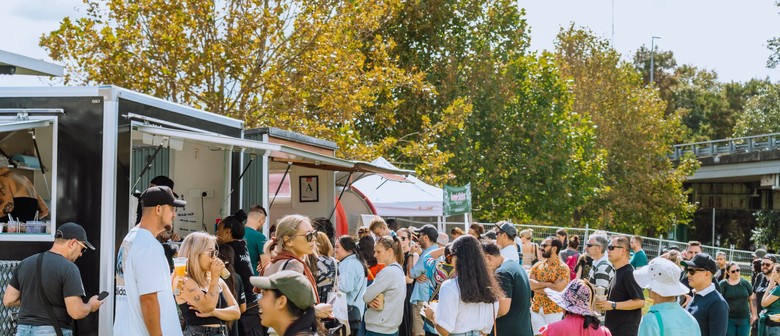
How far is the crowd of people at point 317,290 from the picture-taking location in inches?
247

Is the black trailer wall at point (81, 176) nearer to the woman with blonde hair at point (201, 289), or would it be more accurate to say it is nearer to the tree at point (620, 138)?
Answer: the woman with blonde hair at point (201, 289)

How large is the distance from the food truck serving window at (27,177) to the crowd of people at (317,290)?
0.69 metres

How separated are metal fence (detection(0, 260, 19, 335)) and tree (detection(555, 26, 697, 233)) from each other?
39331 millimetres

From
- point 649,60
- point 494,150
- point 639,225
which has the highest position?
point 649,60

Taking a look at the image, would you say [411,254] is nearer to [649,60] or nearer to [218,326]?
[218,326]

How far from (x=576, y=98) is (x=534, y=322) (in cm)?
3730

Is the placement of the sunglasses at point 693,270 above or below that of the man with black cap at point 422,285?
above

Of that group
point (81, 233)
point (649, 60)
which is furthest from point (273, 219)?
point (649, 60)

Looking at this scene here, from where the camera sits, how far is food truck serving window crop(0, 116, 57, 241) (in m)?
8.30

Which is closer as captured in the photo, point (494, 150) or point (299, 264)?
point (299, 264)

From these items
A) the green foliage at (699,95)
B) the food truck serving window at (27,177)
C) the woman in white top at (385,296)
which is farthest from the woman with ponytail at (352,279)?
the green foliage at (699,95)

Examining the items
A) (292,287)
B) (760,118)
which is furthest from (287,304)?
(760,118)

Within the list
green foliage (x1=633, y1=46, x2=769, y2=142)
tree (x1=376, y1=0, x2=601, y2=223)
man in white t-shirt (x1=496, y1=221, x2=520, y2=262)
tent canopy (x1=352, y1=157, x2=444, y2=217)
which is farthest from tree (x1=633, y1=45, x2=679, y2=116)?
man in white t-shirt (x1=496, y1=221, x2=520, y2=262)

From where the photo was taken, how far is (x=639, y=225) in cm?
4925
